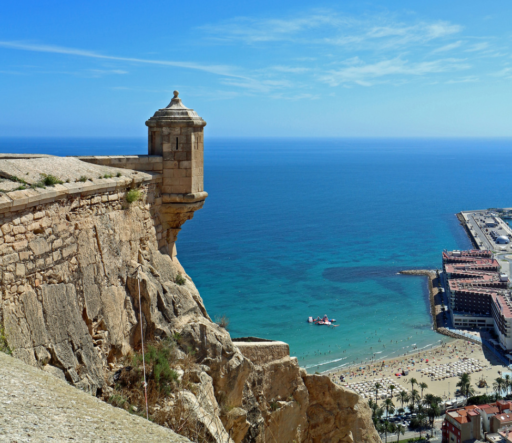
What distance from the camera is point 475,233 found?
285 ft

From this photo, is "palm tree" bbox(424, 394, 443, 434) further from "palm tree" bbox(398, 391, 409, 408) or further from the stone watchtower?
the stone watchtower

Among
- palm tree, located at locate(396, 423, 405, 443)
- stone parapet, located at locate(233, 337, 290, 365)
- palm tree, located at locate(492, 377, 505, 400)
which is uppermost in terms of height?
stone parapet, located at locate(233, 337, 290, 365)

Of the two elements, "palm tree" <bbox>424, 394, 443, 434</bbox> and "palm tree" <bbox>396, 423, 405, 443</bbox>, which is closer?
"palm tree" <bbox>396, 423, 405, 443</bbox>

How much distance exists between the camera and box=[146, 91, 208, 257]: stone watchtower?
34.4 ft

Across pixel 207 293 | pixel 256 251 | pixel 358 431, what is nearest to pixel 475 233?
pixel 256 251

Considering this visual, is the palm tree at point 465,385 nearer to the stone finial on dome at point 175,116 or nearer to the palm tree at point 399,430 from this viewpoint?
the palm tree at point 399,430

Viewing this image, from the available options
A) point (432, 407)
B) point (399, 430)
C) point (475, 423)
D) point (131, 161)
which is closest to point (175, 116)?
point (131, 161)

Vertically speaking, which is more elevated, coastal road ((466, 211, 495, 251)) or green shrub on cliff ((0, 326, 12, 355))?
green shrub on cliff ((0, 326, 12, 355))

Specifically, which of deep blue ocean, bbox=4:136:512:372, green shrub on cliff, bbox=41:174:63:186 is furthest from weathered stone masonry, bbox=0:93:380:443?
deep blue ocean, bbox=4:136:512:372

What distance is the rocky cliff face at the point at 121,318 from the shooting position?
23.2 ft

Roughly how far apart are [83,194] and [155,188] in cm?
236

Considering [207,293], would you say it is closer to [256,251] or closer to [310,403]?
[256,251]

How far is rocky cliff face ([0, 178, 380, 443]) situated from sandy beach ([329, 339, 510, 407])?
27.5 m

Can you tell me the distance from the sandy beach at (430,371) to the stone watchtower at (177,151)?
99.9ft
